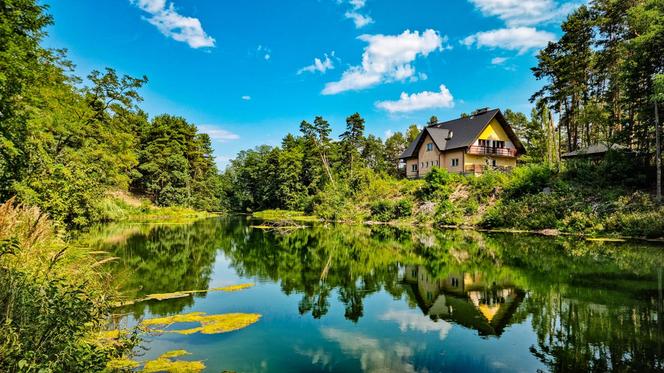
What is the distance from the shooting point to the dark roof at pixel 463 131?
1810 inches

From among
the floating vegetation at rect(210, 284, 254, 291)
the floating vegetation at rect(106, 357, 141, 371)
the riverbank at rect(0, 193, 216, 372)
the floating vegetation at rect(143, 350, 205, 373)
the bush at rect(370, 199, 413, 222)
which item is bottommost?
Result: the floating vegetation at rect(143, 350, 205, 373)

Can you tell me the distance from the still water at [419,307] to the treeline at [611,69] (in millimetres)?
12671

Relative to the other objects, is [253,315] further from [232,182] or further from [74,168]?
[232,182]

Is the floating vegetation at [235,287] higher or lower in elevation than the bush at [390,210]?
lower

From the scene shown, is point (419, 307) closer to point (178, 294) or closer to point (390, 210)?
point (178, 294)

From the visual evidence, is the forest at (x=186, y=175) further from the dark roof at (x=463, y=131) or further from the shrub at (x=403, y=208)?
the dark roof at (x=463, y=131)

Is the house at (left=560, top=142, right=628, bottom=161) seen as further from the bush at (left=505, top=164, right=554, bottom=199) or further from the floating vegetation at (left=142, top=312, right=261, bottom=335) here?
the floating vegetation at (left=142, top=312, right=261, bottom=335)

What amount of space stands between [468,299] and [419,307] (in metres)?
1.74

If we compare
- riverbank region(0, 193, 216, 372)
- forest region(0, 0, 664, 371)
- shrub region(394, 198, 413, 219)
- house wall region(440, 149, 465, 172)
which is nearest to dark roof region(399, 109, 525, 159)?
house wall region(440, 149, 465, 172)

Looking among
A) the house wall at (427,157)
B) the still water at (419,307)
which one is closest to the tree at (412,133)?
the house wall at (427,157)

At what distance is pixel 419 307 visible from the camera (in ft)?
36.7

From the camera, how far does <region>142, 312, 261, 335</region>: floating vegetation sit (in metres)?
8.94

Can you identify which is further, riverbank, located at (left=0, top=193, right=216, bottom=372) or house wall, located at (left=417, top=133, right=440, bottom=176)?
house wall, located at (left=417, top=133, right=440, bottom=176)

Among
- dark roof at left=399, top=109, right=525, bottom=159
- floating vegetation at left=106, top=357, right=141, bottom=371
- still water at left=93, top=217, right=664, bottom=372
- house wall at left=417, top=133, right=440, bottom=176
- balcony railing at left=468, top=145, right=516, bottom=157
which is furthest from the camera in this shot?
house wall at left=417, top=133, right=440, bottom=176
